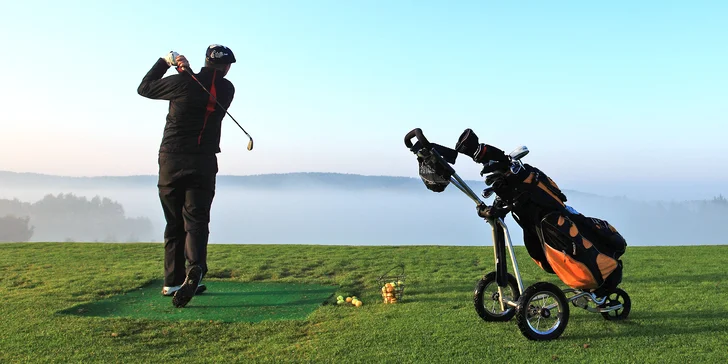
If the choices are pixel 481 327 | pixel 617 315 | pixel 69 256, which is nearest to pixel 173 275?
pixel 481 327

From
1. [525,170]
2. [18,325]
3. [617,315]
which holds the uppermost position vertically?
[525,170]

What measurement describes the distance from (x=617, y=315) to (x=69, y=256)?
7724 millimetres

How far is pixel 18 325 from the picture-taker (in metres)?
4.31

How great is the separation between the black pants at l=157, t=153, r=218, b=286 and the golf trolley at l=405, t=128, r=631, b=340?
2.41 m

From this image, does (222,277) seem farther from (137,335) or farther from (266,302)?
(137,335)

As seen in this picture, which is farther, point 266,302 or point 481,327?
point 266,302

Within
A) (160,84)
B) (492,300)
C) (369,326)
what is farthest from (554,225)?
(160,84)

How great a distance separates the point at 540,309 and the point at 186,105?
3.75 m

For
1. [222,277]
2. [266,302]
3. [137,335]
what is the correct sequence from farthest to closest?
[222,277] → [266,302] → [137,335]

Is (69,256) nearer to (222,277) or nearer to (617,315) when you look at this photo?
(222,277)

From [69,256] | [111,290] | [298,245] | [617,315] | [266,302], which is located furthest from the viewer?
[298,245]

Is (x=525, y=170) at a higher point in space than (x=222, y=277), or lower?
higher

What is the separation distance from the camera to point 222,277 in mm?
6738

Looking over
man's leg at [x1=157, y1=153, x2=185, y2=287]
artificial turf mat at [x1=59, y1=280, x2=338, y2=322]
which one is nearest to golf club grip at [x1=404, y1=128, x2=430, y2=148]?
artificial turf mat at [x1=59, y1=280, x2=338, y2=322]
